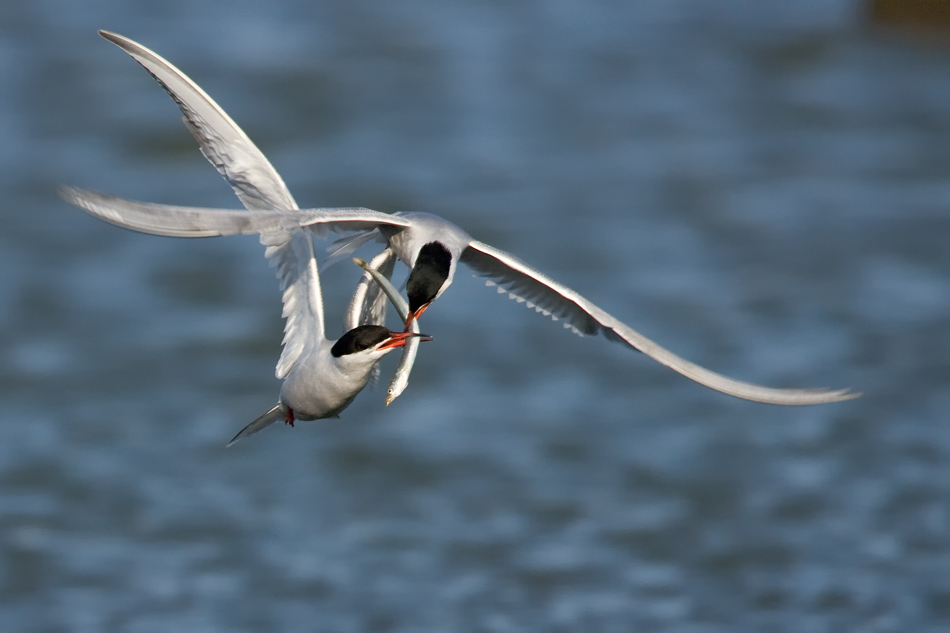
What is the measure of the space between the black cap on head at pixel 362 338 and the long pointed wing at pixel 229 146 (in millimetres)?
769

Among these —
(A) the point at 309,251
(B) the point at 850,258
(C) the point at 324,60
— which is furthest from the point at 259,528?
(C) the point at 324,60

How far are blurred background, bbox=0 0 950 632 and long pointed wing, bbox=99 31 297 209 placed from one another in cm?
499

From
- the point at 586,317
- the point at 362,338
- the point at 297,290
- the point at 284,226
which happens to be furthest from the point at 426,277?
the point at 586,317

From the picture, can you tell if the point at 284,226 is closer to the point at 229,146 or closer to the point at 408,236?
the point at 408,236

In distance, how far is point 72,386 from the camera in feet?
49.8

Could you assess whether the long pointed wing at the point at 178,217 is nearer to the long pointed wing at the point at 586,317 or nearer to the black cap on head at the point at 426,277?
the black cap on head at the point at 426,277

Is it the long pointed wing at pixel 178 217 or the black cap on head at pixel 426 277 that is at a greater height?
the black cap on head at pixel 426 277

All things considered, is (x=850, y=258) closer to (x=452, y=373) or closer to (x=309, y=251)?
(x=452, y=373)

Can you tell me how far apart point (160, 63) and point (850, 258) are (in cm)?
1228

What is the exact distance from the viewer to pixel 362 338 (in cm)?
627

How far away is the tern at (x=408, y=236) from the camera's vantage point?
5.84 m

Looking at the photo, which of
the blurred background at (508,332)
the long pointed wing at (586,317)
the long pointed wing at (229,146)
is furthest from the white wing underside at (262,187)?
the blurred background at (508,332)

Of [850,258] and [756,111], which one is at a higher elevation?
[756,111]

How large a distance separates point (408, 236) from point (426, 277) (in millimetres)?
387
